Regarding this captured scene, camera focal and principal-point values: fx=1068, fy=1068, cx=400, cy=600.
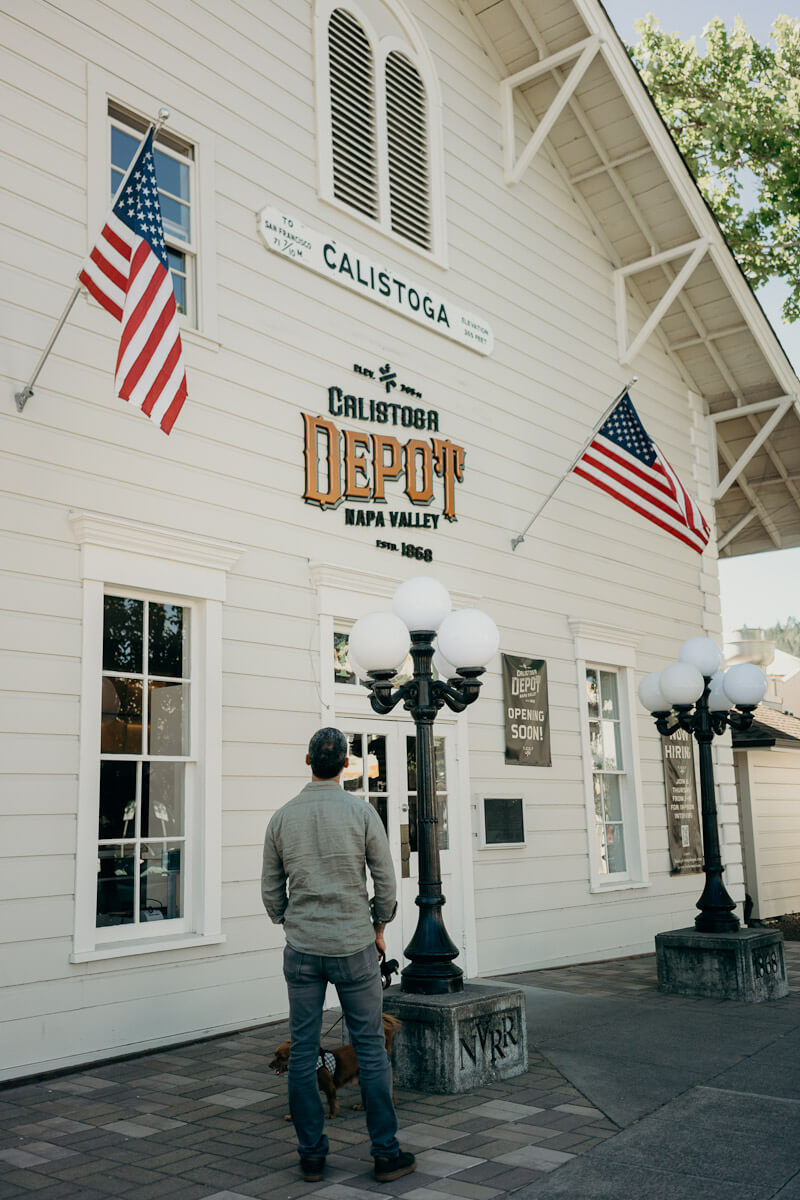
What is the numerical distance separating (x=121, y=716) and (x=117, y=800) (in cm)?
48

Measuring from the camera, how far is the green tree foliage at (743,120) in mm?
16344

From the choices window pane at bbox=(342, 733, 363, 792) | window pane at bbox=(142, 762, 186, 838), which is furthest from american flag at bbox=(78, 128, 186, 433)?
window pane at bbox=(342, 733, 363, 792)

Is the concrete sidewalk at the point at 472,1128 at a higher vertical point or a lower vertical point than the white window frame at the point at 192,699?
lower

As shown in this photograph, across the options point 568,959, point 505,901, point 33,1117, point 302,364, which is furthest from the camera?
point 568,959

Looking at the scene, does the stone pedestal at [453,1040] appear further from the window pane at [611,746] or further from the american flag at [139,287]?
the window pane at [611,746]

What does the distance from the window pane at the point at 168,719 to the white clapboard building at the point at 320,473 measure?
0.07 feet

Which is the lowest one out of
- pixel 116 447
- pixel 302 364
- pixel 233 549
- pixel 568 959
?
pixel 568 959

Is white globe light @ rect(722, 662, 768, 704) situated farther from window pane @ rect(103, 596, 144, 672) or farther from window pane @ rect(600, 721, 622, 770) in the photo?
window pane @ rect(103, 596, 144, 672)

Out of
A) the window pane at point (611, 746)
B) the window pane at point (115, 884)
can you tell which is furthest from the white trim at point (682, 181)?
the window pane at point (115, 884)

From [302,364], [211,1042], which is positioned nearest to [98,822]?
[211,1042]

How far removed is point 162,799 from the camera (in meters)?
6.37

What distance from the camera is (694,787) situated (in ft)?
38.7

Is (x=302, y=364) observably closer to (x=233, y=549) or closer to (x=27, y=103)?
(x=233, y=549)

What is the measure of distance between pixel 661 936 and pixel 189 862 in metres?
3.68
